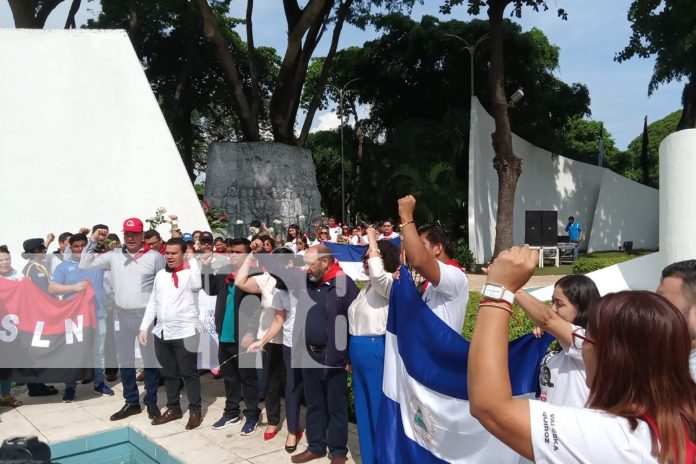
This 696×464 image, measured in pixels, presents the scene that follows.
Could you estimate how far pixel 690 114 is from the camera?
A: 842 inches

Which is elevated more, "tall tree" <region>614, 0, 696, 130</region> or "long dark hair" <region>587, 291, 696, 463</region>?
"tall tree" <region>614, 0, 696, 130</region>

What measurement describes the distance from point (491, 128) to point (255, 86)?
8086 millimetres

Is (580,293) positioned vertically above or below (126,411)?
above

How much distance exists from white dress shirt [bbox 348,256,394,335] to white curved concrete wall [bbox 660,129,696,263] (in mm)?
5031

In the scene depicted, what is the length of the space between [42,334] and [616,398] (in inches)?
239

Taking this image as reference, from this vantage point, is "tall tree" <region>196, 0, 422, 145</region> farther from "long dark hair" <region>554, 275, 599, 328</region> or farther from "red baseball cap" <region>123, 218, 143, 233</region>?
"long dark hair" <region>554, 275, 599, 328</region>

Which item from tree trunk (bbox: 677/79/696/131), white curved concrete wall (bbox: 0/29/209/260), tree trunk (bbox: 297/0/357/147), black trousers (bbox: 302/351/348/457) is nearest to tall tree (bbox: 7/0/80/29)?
white curved concrete wall (bbox: 0/29/209/260)

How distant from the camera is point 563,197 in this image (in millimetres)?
22000

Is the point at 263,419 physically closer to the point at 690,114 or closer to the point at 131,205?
the point at 131,205

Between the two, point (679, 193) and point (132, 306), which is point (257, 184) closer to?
point (132, 306)

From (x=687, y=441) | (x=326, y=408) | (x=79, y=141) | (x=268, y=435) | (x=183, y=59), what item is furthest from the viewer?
(x=183, y=59)

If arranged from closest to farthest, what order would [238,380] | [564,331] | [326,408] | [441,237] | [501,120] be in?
[564,331], [441,237], [326,408], [238,380], [501,120]

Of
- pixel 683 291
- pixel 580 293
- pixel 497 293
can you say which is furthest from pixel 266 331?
pixel 497 293

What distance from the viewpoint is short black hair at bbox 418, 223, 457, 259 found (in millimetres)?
3406
